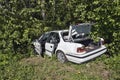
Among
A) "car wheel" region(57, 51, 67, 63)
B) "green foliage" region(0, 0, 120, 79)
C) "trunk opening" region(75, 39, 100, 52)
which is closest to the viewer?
"trunk opening" region(75, 39, 100, 52)

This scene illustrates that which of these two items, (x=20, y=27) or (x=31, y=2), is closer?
(x=20, y=27)

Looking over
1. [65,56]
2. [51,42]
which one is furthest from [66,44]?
[51,42]

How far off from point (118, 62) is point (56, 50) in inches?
104

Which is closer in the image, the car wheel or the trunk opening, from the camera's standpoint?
the trunk opening

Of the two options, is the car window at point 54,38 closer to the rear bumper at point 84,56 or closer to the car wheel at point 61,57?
the car wheel at point 61,57

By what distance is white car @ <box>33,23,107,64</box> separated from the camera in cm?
1023

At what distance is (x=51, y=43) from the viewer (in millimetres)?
11750

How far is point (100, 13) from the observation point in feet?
37.0

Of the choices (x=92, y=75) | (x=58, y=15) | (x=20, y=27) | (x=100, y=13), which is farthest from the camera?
(x=58, y=15)

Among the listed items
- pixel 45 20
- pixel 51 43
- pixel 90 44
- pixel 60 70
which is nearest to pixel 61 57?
pixel 51 43

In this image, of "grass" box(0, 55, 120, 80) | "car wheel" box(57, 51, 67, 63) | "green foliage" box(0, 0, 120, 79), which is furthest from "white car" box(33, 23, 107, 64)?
"green foliage" box(0, 0, 120, 79)

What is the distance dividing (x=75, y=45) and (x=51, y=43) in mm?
1775

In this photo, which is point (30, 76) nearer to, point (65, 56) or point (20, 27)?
point (65, 56)

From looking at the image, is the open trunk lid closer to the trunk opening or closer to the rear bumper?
the trunk opening
